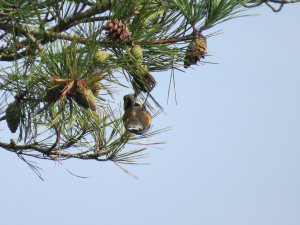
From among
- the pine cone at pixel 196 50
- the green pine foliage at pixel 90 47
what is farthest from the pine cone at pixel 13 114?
the pine cone at pixel 196 50

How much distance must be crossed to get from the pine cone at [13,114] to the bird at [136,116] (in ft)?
1.29

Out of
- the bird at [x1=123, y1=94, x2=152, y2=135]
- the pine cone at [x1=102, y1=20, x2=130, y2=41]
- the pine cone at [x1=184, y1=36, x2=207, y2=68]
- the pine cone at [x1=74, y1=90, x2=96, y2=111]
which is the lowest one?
the bird at [x1=123, y1=94, x2=152, y2=135]

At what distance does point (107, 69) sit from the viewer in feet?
4.56

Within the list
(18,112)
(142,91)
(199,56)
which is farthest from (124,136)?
(199,56)

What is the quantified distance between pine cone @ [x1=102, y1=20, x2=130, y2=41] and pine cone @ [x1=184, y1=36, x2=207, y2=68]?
21 centimetres

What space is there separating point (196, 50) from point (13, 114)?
713mm

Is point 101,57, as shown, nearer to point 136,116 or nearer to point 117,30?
point 117,30

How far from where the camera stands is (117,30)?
1447 mm

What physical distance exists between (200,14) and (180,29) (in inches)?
3.7

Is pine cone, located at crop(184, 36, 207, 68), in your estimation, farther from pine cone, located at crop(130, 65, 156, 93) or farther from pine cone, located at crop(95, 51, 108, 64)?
pine cone, located at crop(95, 51, 108, 64)

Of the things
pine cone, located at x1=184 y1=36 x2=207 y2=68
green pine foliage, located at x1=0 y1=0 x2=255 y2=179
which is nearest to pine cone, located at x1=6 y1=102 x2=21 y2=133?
green pine foliage, located at x1=0 y1=0 x2=255 y2=179

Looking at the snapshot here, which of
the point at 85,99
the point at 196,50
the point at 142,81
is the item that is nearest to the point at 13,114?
the point at 85,99

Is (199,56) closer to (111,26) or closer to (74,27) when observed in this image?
(111,26)

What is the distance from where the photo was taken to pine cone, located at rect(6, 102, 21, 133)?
5.68ft
